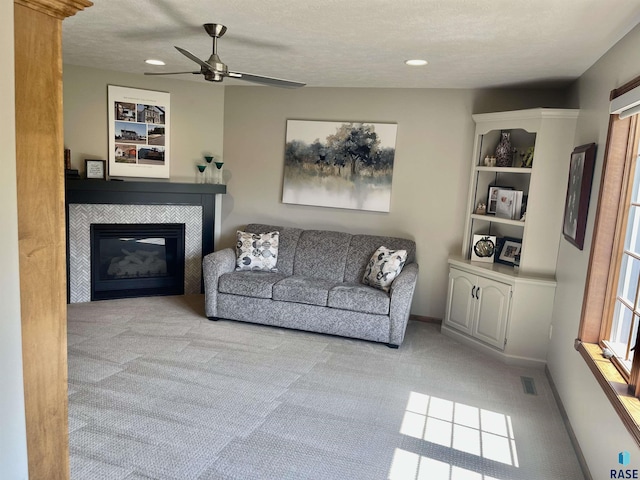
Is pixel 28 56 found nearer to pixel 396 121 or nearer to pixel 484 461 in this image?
pixel 484 461

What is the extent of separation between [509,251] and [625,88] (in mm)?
2124

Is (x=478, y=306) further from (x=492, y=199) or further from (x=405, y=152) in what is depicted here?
(x=405, y=152)

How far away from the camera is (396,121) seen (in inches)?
193

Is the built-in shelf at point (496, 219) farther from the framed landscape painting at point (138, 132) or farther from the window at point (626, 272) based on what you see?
the framed landscape painting at point (138, 132)

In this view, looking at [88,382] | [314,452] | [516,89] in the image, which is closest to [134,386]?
[88,382]

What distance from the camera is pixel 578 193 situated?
3311mm

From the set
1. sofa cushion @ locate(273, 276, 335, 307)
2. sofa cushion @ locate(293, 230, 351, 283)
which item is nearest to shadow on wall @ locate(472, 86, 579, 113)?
sofa cushion @ locate(293, 230, 351, 283)

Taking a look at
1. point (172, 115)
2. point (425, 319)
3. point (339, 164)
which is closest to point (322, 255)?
point (339, 164)

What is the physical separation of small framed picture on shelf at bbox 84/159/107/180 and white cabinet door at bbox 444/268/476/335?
12.0 ft

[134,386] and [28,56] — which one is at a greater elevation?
[28,56]

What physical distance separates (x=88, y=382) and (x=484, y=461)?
2.52 m

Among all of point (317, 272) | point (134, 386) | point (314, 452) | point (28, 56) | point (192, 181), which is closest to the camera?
point (28, 56)

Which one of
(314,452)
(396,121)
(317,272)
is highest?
(396,121)

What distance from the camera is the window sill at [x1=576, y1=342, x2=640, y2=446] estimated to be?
6.41 ft
